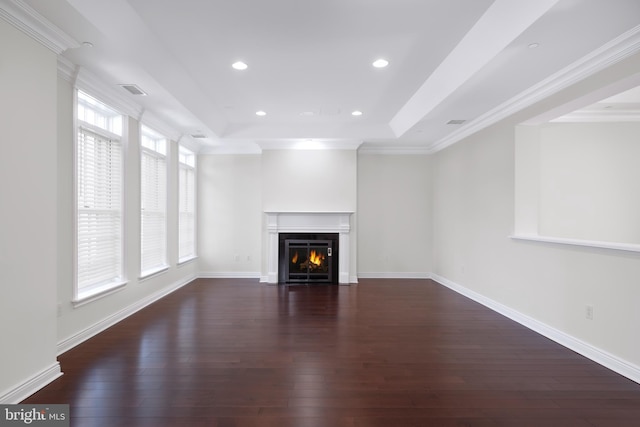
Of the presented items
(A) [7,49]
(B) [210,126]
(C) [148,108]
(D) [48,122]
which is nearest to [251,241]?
(B) [210,126]

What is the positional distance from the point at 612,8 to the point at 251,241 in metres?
5.73

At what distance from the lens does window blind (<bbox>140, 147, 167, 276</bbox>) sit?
4387 millimetres

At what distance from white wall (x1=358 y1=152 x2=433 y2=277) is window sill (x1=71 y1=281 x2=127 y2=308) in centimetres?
411

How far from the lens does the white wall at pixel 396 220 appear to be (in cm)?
630

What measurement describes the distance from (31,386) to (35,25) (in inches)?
97.3

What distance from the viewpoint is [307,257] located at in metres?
5.90

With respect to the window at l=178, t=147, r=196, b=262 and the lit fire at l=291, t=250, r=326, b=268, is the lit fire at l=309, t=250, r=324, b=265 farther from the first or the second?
the window at l=178, t=147, r=196, b=262

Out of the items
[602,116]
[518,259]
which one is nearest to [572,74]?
[602,116]

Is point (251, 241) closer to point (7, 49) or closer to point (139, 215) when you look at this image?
point (139, 215)

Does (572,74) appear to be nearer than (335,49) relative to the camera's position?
Yes

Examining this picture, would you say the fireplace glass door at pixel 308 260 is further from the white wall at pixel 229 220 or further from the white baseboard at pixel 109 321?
the white baseboard at pixel 109 321

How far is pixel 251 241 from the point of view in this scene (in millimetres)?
6340

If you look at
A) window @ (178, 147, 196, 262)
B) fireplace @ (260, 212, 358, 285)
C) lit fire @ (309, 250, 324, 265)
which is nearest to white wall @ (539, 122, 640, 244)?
→ fireplace @ (260, 212, 358, 285)

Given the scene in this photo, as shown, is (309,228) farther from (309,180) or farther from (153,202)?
(153,202)
